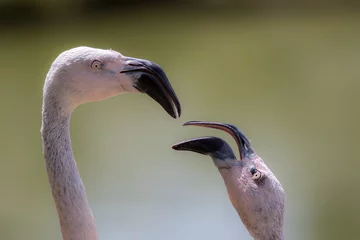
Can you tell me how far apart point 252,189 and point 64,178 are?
644mm

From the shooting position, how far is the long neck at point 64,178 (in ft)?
8.02

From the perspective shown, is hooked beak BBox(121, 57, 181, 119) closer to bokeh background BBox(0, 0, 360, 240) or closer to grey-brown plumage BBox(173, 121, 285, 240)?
grey-brown plumage BBox(173, 121, 285, 240)

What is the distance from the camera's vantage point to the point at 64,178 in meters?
2.45

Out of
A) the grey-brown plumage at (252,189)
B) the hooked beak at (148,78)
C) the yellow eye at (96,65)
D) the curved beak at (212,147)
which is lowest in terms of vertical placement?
the grey-brown plumage at (252,189)

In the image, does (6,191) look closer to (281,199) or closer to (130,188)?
(130,188)

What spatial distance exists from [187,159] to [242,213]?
12.1ft

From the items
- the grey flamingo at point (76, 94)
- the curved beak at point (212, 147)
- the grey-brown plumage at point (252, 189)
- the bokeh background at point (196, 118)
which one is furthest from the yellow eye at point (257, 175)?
the bokeh background at point (196, 118)

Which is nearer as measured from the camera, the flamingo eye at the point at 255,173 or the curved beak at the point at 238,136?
the flamingo eye at the point at 255,173

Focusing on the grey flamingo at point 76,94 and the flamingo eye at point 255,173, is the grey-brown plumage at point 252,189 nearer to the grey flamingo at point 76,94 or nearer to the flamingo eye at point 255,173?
the flamingo eye at point 255,173

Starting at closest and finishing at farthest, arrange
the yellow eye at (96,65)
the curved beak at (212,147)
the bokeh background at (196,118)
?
the yellow eye at (96,65) < the curved beak at (212,147) < the bokeh background at (196,118)

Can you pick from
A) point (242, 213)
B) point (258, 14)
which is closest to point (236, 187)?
point (242, 213)

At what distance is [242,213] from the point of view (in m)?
2.49

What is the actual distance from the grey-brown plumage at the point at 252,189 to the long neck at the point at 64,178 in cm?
40

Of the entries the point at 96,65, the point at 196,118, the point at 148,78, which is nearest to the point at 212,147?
the point at 148,78
